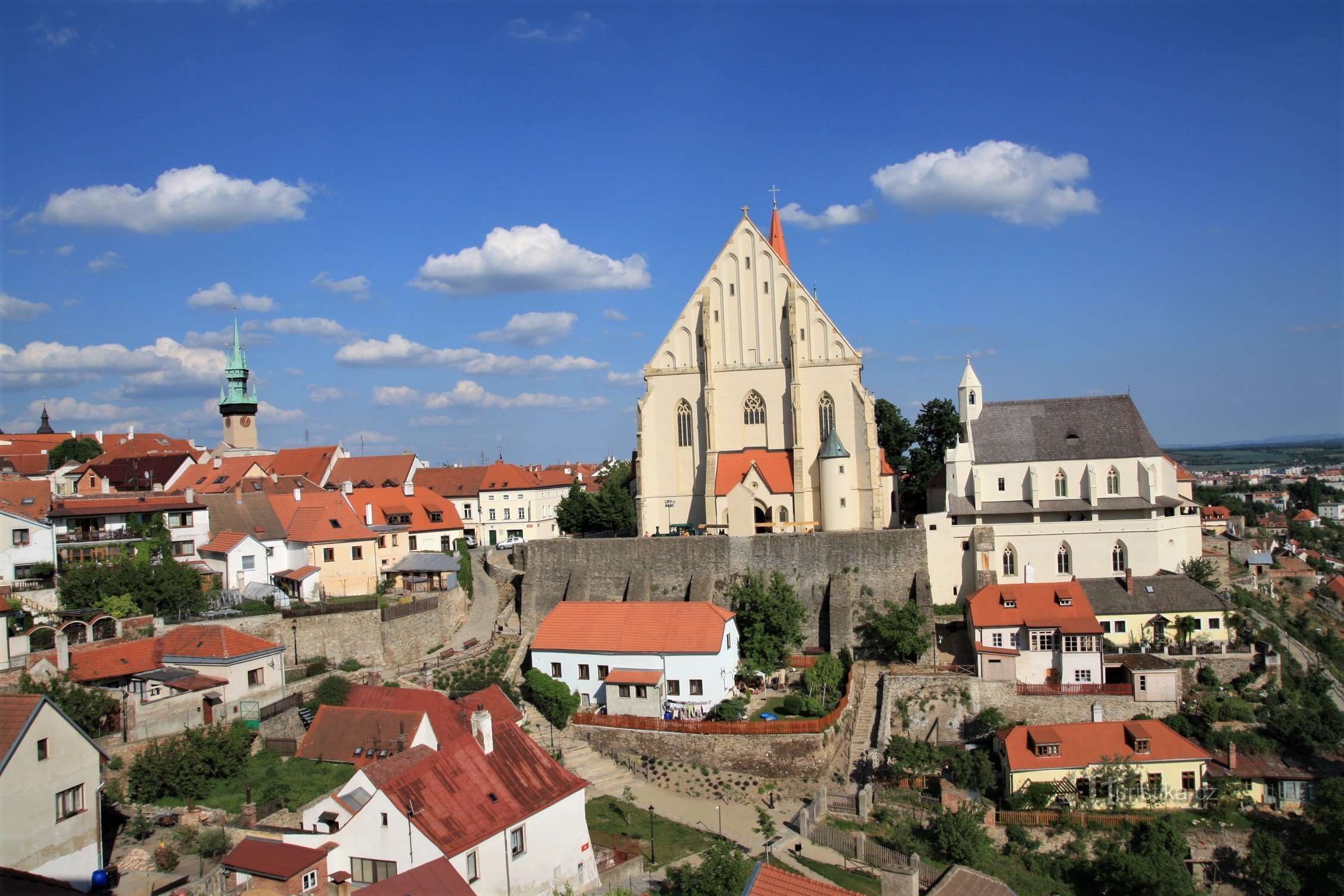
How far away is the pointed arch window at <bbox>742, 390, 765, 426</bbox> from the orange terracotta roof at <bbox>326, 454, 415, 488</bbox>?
27.9 metres

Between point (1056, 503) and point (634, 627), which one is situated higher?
point (1056, 503)

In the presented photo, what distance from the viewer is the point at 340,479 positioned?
6875cm

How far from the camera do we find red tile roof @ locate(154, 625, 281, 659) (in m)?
32.6

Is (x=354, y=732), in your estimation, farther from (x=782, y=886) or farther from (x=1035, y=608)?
(x=1035, y=608)

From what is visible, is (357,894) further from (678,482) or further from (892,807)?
(678,482)

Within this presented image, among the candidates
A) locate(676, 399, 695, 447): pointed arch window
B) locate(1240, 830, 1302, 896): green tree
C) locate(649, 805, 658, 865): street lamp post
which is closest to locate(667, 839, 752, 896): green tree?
locate(649, 805, 658, 865): street lamp post

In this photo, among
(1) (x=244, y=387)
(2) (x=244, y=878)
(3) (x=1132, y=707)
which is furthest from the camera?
(1) (x=244, y=387)

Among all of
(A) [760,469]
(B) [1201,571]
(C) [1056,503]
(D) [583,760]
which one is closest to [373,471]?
(A) [760,469]

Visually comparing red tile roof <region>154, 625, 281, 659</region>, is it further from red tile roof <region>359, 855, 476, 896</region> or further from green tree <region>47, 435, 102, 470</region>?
green tree <region>47, 435, 102, 470</region>

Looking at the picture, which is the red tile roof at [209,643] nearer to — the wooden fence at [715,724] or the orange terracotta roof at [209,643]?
the orange terracotta roof at [209,643]

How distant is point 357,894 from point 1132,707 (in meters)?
29.8

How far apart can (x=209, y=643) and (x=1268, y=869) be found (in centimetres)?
3551

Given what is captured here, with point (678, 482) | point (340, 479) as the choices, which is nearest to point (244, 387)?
point (340, 479)

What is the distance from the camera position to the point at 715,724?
35344 mm
